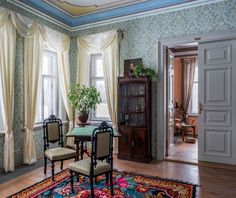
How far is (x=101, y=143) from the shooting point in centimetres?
280

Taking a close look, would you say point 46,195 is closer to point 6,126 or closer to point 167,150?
point 6,126

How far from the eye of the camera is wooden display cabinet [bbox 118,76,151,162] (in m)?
4.35

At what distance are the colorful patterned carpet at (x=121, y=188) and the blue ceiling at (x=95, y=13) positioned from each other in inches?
133

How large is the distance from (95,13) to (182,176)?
3.93 meters

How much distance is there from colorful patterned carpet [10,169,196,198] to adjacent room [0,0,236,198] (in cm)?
2

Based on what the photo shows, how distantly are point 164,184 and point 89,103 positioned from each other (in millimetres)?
2330

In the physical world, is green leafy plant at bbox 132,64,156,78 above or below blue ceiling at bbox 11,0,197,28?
below

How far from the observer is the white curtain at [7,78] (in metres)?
3.73

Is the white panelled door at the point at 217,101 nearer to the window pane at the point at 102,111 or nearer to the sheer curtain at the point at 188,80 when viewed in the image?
the window pane at the point at 102,111

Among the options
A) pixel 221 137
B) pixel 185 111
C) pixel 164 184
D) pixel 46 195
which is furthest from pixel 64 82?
pixel 185 111

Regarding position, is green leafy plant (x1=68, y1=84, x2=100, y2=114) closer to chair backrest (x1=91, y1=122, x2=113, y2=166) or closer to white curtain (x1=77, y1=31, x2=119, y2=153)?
white curtain (x1=77, y1=31, x2=119, y2=153)

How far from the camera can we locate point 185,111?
778 cm

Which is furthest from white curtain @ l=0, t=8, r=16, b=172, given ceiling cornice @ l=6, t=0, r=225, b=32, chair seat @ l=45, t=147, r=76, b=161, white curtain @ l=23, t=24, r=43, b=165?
chair seat @ l=45, t=147, r=76, b=161

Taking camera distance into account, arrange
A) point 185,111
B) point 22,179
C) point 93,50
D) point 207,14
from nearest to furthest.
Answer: point 22,179 < point 207,14 < point 93,50 < point 185,111
